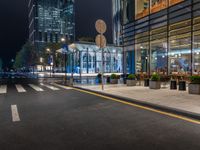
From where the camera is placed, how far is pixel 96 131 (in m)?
5.14

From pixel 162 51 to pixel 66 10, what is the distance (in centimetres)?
17047

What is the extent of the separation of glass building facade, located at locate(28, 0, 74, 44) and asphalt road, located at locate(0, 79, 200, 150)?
522ft

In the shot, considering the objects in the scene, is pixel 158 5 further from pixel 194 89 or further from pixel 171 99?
pixel 171 99

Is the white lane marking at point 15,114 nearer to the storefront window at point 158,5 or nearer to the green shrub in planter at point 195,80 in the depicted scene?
the green shrub in planter at point 195,80

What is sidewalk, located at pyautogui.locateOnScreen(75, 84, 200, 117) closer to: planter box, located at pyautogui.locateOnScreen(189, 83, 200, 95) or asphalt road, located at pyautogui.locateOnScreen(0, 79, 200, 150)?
planter box, located at pyautogui.locateOnScreen(189, 83, 200, 95)

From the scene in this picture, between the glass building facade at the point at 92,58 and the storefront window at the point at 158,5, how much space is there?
35.5m

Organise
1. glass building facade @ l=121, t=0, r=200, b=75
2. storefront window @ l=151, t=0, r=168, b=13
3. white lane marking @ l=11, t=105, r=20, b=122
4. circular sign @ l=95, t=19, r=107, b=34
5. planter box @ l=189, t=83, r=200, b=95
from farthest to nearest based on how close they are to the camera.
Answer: storefront window @ l=151, t=0, r=168, b=13, glass building facade @ l=121, t=0, r=200, b=75, circular sign @ l=95, t=19, r=107, b=34, planter box @ l=189, t=83, r=200, b=95, white lane marking @ l=11, t=105, r=20, b=122

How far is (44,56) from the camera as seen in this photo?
78.7 meters

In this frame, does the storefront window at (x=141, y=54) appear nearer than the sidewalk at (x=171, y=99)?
No

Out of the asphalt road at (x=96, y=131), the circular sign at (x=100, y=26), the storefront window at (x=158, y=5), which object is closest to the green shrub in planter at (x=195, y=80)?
the asphalt road at (x=96, y=131)

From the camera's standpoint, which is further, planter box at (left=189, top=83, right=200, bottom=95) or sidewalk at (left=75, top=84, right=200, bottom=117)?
planter box at (left=189, top=83, right=200, bottom=95)

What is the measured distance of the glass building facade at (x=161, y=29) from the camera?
17297mm

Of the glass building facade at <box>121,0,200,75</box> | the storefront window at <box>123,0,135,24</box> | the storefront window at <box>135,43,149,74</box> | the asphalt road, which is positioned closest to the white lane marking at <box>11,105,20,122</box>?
the asphalt road

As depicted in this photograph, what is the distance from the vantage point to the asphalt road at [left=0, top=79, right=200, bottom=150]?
4.21m
